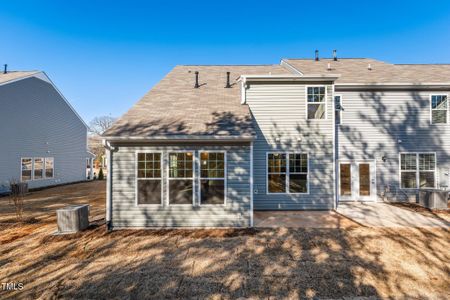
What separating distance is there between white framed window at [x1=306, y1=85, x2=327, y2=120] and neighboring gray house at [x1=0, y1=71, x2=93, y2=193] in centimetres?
1964

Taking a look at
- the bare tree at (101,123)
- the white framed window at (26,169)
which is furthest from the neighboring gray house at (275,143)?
the bare tree at (101,123)

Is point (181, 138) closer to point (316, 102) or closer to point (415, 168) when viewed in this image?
point (316, 102)

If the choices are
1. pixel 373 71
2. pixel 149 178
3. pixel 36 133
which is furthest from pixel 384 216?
pixel 36 133

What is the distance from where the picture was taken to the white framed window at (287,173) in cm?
952

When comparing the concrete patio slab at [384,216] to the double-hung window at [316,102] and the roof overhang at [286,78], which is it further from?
the roof overhang at [286,78]

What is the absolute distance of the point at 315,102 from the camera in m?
9.57

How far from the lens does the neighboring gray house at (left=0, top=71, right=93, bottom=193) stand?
603 inches

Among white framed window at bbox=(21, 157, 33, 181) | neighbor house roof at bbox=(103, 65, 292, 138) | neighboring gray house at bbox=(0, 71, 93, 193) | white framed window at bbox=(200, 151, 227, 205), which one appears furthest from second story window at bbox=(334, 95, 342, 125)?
white framed window at bbox=(21, 157, 33, 181)

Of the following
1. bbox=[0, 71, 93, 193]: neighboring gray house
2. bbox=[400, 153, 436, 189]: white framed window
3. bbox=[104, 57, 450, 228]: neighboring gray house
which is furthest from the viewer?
bbox=[0, 71, 93, 193]: neighboring gray house

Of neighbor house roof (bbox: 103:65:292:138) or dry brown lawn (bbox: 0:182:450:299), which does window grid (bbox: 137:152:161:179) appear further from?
dry brown lawn (bbox: 0:182:450:299)

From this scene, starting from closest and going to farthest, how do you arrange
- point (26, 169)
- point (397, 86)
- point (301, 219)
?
point (301, 219) → point (397, 86) → point (26, 169)

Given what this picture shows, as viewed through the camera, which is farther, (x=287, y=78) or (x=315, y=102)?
(x=315, y=102)

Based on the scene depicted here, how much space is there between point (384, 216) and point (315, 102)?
531 cm

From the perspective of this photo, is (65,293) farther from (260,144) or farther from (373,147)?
(373,147)
